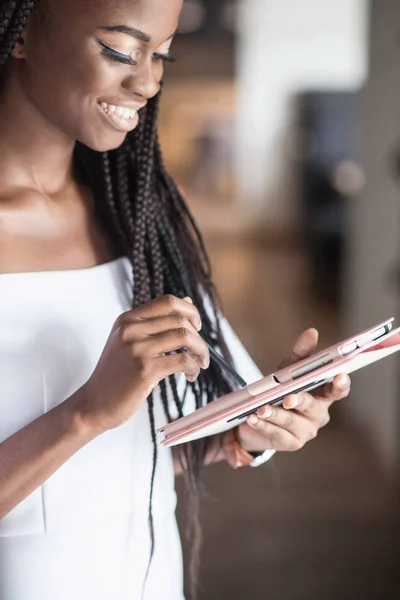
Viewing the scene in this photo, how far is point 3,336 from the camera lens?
82cm

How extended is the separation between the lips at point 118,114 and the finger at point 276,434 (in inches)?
12.5

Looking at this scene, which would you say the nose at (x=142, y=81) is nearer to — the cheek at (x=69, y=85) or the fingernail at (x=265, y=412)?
the cheek at (x=69, y=85)

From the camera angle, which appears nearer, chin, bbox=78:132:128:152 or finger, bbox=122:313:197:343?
finger, bbox=122:313:197:343

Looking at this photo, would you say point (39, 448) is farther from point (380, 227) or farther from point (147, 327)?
point (380, 227)

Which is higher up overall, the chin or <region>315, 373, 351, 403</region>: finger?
the chin

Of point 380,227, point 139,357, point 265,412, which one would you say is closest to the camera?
point 139,357

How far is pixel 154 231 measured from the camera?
3.18 feet

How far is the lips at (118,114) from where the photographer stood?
0.81 m

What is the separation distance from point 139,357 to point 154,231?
0.30m

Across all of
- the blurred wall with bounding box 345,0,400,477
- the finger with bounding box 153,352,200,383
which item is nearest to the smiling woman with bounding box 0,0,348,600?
the finger with bounding box 153,352,200,383

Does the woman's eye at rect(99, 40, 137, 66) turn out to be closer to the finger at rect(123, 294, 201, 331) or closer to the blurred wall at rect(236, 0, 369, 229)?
the finger at rect(123, 294, 201, 331)

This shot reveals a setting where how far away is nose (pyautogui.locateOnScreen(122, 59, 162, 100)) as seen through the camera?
80cm

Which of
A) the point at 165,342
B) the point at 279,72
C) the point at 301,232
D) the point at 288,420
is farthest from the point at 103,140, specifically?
the point at 279,72

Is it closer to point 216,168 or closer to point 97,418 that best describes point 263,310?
point 216,168
